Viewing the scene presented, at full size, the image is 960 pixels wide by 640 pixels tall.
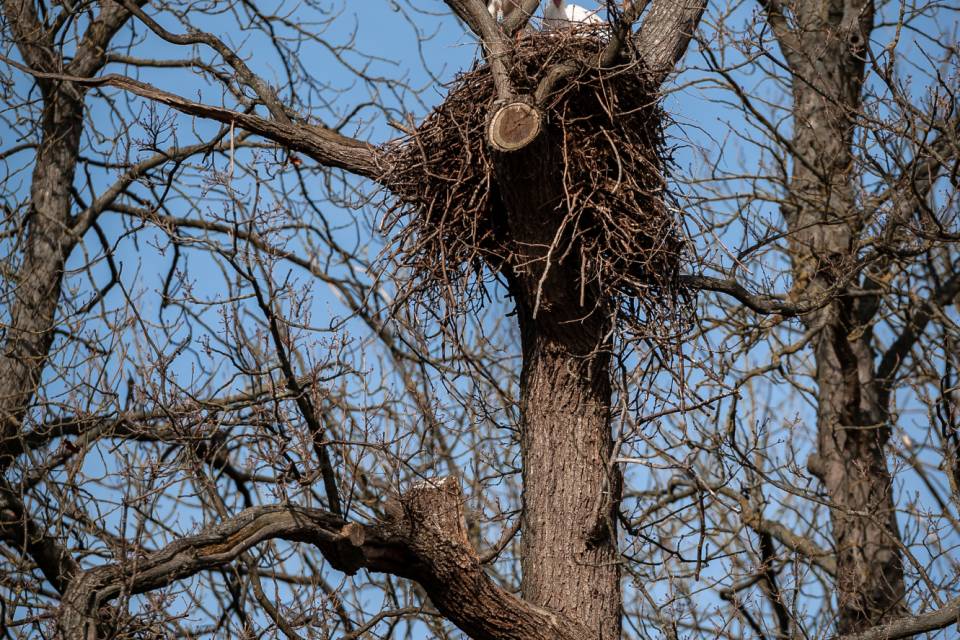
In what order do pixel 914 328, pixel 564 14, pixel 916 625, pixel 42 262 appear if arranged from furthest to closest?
pixel 42 262 < pixel 914 328 < pixel 564 14 < pixel 916 625

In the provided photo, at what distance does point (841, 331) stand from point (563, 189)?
365cm

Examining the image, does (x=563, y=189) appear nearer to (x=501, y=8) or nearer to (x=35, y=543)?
(x=501, y=8)

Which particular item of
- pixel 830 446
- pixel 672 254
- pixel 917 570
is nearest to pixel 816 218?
pixel 830 446

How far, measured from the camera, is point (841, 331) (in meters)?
7.02

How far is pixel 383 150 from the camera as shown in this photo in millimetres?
4520

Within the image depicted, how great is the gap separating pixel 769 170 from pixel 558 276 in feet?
14.3

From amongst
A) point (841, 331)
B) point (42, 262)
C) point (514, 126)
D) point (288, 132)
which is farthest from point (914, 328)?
point (42, 262)

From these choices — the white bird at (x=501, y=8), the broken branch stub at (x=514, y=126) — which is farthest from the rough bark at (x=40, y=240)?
the broken branch stub at (x=514, y=126)

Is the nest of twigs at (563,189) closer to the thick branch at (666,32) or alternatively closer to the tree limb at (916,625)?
the thick branch at (666,32)

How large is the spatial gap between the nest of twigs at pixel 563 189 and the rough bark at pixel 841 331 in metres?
2.53

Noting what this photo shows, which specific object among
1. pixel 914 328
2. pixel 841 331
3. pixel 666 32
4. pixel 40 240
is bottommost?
pixel 666 32

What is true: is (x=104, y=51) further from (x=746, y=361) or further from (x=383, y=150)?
(x=746, y=361)

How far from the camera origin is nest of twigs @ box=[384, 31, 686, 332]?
405 cm

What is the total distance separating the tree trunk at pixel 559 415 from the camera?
4020 millimetres
